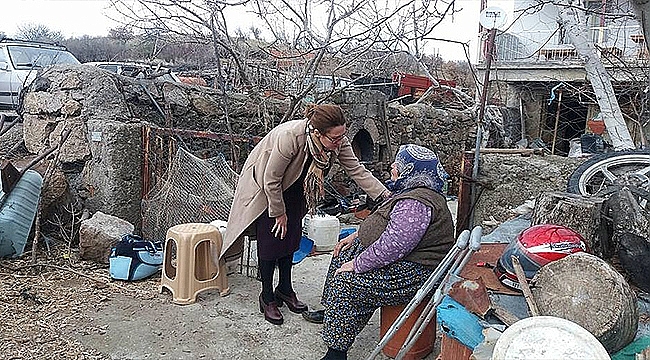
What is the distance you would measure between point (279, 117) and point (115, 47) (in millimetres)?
8198

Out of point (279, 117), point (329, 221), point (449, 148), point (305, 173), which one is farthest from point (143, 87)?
point (449, 148)

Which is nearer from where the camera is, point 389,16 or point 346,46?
point 389,16

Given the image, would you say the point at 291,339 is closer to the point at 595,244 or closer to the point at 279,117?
the point at 595,244

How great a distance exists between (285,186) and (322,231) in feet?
6.13

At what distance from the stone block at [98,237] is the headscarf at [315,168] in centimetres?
179

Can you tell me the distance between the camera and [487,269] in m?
2.80

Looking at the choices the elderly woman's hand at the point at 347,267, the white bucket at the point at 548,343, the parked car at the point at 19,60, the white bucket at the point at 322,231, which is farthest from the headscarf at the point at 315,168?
the parked car at the point at 19,60

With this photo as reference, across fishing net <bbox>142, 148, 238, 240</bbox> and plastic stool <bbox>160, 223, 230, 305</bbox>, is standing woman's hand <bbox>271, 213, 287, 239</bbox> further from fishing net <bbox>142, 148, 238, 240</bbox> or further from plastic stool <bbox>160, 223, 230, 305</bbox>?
fishing net <bbox>142, 148, 238, 240</bbox>

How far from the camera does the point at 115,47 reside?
1345cm

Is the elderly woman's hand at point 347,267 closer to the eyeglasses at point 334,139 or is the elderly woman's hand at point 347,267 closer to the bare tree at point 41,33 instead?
the eyeglasses at point 334,139

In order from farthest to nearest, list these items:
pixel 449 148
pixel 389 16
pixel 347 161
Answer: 1. pixel 449 148
2. pixel 389 16
3. pixel 347 161

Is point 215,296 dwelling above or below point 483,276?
below

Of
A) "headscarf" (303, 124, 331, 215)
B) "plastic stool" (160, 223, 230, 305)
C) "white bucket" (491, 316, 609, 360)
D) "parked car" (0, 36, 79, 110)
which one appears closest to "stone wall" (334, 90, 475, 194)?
"plastic stool" (160, 223, 230, 305)

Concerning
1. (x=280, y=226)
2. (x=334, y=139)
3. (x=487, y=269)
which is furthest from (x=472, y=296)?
(x=280, y=226)
